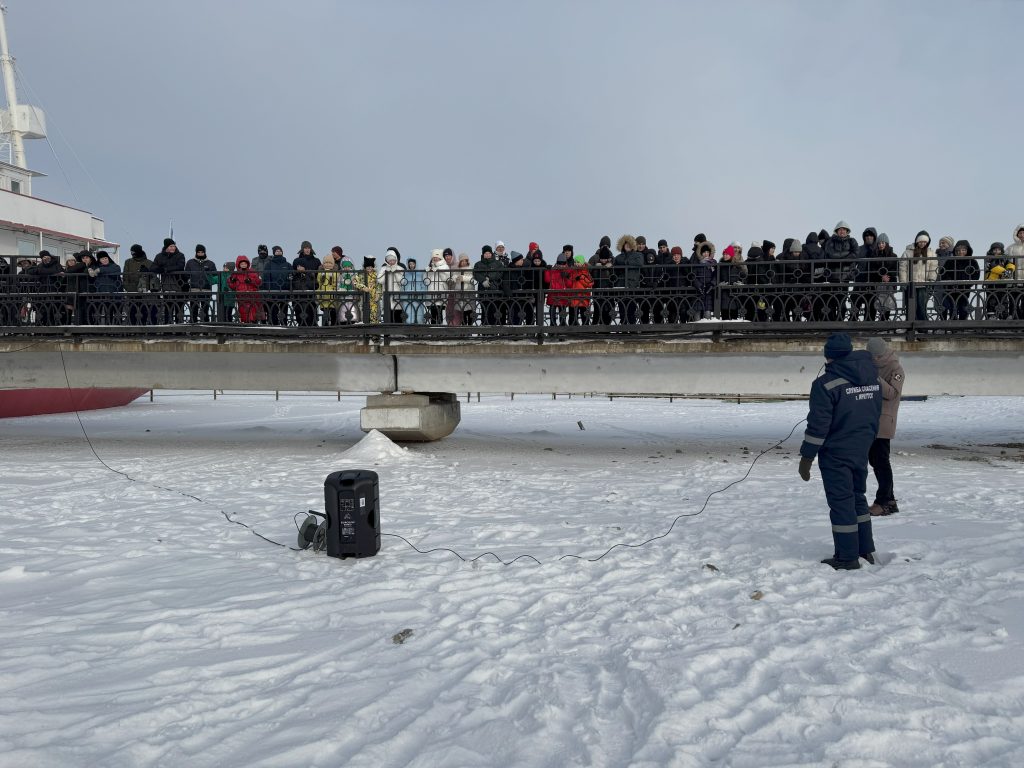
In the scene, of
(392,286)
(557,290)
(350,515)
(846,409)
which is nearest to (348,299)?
(392,286)

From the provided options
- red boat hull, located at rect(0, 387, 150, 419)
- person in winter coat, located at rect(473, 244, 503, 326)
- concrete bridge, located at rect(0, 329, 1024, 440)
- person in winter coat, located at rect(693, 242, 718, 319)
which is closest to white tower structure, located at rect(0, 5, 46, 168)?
red boat hull, located at rect(0, 387, 150, 419)

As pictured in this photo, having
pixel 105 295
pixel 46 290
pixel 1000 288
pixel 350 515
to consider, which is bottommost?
pixel 350 515

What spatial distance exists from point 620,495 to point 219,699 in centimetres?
657

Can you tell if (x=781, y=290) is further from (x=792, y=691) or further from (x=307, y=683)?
(x=307, y=683)

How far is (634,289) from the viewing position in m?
13.5

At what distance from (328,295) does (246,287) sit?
6.13ft

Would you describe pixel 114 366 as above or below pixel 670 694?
above

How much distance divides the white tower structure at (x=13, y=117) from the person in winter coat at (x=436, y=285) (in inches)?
1270

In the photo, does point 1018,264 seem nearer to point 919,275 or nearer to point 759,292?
point 919,275

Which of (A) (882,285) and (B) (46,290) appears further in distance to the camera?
(B) (46,290)

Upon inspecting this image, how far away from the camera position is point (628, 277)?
13.7 metres

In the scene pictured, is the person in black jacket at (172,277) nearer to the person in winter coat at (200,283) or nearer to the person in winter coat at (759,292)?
A: the person in winter coat at (200,283)

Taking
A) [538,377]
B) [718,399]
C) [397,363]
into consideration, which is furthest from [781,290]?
[718,399]

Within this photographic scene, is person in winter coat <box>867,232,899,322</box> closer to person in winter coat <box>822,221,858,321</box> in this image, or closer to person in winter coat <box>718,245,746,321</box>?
person in winter coat <box>822,221,858,321</box>
